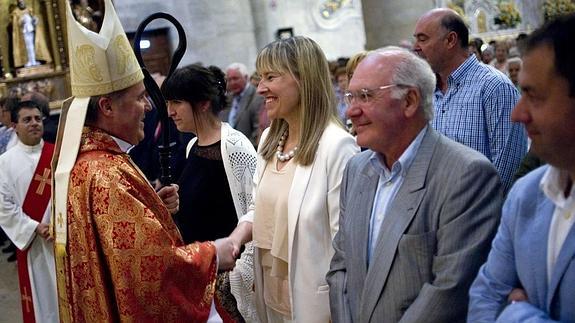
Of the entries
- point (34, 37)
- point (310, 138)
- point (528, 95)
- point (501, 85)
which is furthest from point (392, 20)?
point (528, 95)

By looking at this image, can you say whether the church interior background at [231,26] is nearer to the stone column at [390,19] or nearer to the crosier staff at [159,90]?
the stone column at [390,19]

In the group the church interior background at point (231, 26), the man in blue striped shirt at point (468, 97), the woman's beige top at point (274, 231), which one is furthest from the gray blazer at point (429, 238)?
the church interior background at point (231, 26)

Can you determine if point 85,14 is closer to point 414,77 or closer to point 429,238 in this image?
point 414,77

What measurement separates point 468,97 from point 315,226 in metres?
1.34

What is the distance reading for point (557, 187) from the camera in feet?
5.28

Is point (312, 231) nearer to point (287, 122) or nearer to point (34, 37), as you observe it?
point (287, 122)

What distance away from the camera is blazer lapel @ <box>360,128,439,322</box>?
2.10 metres

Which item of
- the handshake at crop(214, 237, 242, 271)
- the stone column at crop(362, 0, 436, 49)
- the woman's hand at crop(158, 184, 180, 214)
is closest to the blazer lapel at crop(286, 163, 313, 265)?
the handshake at crop(214, 237, 242, 271)

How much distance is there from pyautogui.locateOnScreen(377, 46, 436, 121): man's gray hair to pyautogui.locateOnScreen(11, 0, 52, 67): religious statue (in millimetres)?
9684

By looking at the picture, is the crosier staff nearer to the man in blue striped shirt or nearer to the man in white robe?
the man in blue striped shirt

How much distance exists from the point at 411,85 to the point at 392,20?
13201mm

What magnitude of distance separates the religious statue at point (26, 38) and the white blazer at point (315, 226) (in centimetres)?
919

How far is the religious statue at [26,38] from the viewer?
10.8 m

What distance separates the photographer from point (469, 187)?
2.02 m
